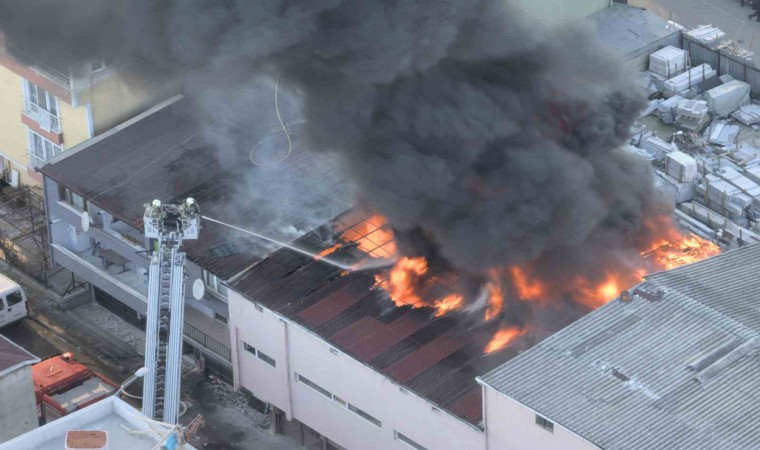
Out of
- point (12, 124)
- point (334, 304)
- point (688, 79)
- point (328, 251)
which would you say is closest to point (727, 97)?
point (688, 79)

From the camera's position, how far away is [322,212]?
44.2 metres

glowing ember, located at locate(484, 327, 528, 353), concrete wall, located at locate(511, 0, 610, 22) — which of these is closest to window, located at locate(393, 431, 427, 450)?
glowing ember, located at locate(484, 327, 528, 353)

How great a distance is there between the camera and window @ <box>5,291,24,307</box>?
4666 cm

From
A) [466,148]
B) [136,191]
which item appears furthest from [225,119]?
[466,148]

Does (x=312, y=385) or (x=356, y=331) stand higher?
(x=356, y=331)

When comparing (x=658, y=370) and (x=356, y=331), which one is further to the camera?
(x=356, y=331)

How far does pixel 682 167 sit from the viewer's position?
47.0m

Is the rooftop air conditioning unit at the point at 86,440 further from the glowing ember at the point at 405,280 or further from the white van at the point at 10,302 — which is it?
the white van at the point at 10,302

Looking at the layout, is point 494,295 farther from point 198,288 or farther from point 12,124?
point 12,124

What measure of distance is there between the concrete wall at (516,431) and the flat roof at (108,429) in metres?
6.55

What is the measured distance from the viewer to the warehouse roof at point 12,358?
39.0 meters

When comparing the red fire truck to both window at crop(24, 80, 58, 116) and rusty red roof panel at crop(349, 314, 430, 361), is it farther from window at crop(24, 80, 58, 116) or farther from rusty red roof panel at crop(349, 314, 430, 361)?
window at crop(24, 80, 58, 116)

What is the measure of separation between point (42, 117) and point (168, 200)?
6.98m

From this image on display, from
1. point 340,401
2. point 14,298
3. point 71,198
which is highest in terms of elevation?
point 71,198
